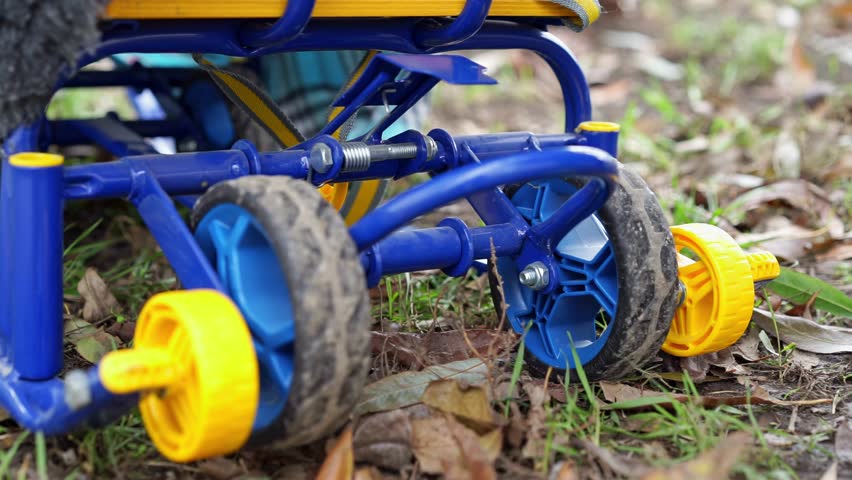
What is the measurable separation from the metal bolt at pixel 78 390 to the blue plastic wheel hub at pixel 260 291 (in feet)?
0.79

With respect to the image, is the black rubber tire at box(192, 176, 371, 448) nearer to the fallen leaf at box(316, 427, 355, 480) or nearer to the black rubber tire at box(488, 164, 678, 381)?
the fallen leaf at box(316, 427, 355, 480)

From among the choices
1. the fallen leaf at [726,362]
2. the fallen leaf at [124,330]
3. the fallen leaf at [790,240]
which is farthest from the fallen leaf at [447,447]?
the fallen leaf at [790,240]

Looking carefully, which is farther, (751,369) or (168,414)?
(751,369)

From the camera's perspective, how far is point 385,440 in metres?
1.53

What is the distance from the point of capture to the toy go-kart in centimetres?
134

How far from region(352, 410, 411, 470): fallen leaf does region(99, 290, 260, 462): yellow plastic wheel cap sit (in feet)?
0.79

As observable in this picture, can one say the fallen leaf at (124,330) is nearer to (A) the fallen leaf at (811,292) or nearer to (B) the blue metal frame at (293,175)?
(B) the blue metal frame at (293,175)

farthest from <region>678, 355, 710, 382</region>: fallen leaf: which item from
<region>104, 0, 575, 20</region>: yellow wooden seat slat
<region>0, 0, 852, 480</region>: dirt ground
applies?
<region>104, 0, 575, 20</region>: yellow wooden seat slat

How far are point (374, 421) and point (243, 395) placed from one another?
12.5 inches

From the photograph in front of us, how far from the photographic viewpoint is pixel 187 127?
274 centimetres

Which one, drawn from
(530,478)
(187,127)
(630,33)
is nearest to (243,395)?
(530,478)

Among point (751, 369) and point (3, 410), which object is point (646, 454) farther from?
point (3, 410)

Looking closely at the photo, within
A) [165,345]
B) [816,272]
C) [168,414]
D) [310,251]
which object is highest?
[310,251]

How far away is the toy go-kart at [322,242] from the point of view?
1.34m
